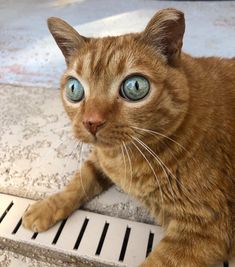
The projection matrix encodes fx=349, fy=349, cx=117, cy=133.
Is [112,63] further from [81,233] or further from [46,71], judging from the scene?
[46,71]

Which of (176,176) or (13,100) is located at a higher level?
(176,176)

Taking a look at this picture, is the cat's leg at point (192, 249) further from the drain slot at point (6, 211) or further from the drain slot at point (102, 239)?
the drain slot at point (6, 211)

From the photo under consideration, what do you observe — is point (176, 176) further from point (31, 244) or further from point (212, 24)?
point (212, 24)

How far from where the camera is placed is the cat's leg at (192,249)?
87 centimetres

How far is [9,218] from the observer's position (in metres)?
1.07

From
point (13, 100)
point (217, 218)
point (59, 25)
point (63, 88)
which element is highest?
point (59, 25)

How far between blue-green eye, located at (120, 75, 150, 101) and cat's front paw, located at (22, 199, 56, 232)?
1.51 feet

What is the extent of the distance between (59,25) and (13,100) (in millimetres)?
815

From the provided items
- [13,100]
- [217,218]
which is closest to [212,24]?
[13,100]

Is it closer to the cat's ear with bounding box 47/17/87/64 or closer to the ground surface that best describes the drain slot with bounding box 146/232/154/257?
the ground surface

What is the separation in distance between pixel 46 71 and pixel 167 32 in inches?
48.4

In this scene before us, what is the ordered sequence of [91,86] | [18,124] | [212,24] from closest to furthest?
[91,86] < [18,124] < [212,24]

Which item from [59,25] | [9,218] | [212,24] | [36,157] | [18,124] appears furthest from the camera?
[212,24]

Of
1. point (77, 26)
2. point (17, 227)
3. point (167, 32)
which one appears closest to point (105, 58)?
point (167, 32)
